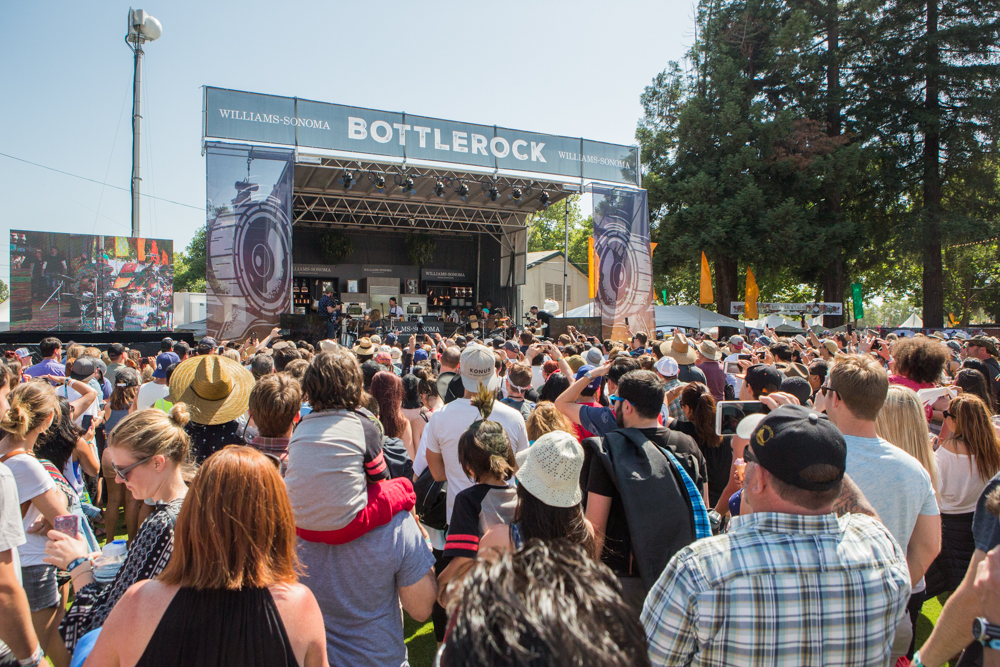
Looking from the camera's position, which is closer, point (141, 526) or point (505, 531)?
point (141, 526)

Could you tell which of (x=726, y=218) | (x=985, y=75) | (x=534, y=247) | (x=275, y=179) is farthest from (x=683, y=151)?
(x=534, y=247)

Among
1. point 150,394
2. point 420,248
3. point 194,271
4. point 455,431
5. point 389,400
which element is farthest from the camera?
point 194,271

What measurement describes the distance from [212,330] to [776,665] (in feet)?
43.3

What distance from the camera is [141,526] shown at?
5.60ft

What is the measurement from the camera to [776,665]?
1.34 meters

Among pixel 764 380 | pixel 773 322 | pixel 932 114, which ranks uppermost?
pixel 932 114

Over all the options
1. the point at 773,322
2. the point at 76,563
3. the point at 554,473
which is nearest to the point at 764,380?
the point at 554,473

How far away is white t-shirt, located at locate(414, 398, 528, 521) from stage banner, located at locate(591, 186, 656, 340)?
44.3ft

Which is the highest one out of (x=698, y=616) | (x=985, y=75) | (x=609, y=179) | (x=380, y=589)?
(x=985, y=75)

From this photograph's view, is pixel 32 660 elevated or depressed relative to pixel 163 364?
depressed

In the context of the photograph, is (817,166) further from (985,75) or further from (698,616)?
(698,616)

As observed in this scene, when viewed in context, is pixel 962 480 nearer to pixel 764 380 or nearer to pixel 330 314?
pixel 764 380

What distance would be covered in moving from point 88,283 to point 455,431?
52.8 ft

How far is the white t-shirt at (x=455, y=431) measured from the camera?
9.96 ft
